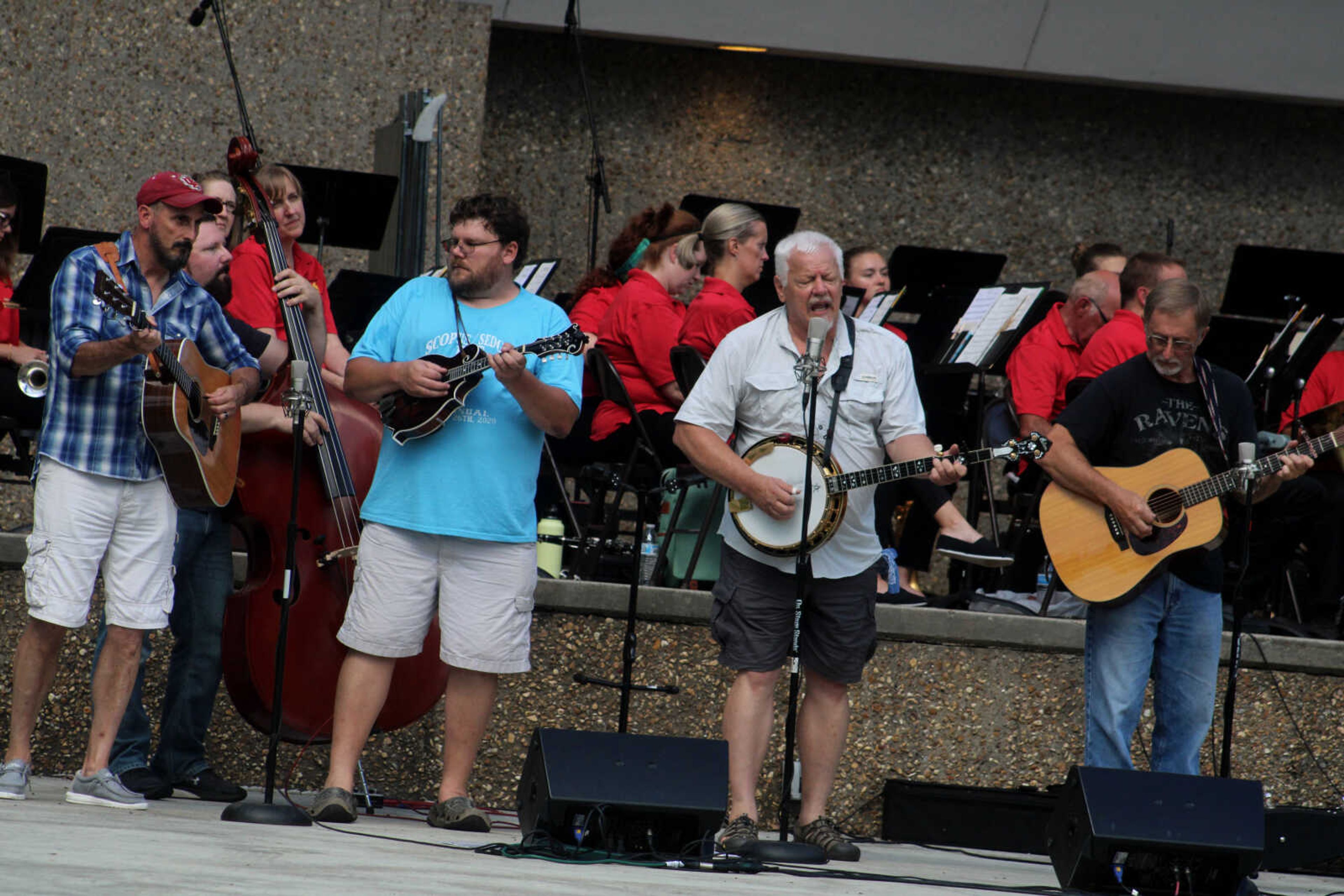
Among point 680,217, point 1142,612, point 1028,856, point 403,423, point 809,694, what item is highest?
point 680,217

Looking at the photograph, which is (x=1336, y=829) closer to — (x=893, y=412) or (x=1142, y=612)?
(x=1142, y=612)

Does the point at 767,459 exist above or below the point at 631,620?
above

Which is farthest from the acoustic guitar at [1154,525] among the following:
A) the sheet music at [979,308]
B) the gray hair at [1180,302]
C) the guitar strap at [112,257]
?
the guitar strap at [112,257]

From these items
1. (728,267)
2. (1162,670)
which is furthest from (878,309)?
(1162,670)

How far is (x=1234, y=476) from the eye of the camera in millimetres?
5355

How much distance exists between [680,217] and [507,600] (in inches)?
102

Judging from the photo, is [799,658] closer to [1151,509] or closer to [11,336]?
[1151,509]

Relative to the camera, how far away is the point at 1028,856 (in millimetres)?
5977

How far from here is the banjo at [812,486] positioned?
5.11 m

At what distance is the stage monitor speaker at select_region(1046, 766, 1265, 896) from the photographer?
4480 mm

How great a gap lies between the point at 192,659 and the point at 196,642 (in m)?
0.06

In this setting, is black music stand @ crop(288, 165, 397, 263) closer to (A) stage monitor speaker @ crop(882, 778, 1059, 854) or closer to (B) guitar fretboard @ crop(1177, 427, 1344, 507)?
(A) stage monitor speaker @ crop(882, 778, 1059, 854)

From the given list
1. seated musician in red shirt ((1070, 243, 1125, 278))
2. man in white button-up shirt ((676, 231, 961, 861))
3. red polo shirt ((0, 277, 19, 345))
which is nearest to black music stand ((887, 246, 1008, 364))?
seated musician in red shirt ((1070, 243, 1125, 278))

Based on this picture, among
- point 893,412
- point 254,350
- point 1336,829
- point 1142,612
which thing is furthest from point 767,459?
point 1336,829
